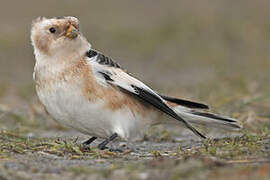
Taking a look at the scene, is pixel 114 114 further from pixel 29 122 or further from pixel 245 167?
pixel 29 122

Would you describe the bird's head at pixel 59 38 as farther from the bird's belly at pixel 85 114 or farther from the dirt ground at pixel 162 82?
the dirt ground at pixel 162 82

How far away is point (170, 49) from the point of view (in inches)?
611

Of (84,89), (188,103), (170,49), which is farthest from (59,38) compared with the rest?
(170,49)

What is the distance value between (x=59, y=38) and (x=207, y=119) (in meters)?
1.95

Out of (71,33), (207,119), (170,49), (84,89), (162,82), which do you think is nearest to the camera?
(84,89)

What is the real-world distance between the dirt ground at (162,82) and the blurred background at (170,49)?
0.03 meters

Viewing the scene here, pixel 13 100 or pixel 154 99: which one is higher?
pixel 13 100

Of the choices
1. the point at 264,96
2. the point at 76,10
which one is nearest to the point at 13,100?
the point at 264,96

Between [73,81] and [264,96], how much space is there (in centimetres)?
371

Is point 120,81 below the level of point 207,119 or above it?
above

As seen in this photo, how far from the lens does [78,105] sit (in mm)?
5582

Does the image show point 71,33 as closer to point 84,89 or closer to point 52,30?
point 52,30

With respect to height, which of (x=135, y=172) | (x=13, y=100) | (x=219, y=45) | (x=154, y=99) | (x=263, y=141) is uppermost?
(x=219, y=45)

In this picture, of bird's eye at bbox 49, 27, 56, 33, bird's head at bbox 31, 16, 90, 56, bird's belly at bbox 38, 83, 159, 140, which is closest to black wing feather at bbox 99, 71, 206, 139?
bird's belly at bbox 38, 83, 159, 140
